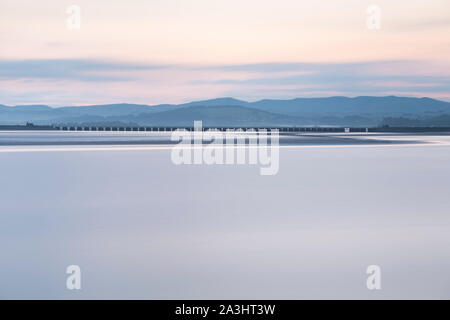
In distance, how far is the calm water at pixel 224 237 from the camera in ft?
25.7

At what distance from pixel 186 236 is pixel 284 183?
30.3ft

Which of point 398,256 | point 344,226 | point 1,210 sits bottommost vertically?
point 398,256

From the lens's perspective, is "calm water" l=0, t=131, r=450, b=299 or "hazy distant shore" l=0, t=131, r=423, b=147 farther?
"hazy distant shore" l=0, t=131, r=423, b=147

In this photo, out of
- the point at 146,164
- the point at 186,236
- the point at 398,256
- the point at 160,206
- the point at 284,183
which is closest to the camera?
the point at 398,256

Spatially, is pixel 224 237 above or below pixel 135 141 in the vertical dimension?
below

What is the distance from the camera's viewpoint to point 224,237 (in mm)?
10797

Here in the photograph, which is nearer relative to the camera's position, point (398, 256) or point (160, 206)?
point (398, 256)

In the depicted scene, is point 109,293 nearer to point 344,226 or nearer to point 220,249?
point 220,249

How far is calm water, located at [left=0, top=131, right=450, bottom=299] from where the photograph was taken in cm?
782

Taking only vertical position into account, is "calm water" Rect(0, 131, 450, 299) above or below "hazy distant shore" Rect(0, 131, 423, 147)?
below

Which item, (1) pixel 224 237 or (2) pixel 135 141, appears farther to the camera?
(2) pixel 135 141

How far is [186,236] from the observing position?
1086cm

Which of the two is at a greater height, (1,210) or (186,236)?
(1,210)

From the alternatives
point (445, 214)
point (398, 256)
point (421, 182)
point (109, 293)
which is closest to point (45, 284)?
point (109, 293)
